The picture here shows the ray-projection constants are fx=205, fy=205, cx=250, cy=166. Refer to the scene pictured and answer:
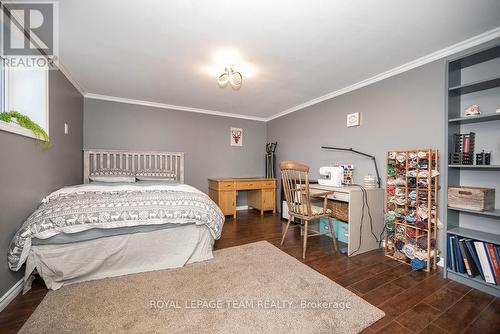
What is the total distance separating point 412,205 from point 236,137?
354 cm

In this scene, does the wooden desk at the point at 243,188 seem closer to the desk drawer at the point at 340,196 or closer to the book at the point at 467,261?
the desk drawer at the point at 340,196

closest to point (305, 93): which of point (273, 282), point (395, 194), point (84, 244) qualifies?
point (395, 194)

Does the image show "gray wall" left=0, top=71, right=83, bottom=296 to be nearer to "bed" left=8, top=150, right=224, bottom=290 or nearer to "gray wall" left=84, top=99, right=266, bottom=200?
"bed" left=8, top=150, right=224, bottom=290

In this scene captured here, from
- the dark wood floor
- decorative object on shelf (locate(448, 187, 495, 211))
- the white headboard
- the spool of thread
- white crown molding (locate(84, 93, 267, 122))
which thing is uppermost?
white crown molding (locate(84, 93, 267, 122))

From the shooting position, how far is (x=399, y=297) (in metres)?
1.64

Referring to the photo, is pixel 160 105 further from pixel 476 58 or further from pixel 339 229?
pixel 476 58

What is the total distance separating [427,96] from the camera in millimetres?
2311

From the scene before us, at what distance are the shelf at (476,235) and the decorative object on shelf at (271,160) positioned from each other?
319cm

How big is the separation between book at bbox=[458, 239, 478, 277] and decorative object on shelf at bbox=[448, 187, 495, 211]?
0.33 metres

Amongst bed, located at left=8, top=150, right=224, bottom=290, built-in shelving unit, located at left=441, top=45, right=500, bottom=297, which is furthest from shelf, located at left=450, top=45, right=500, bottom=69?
bed, located at left=8, top=150, right=224, bottom=290

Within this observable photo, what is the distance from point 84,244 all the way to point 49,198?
714mm

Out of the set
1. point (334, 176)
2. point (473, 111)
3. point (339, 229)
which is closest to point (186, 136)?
point (334, 176)

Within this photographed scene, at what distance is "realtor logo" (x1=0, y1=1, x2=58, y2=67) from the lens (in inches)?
64.1

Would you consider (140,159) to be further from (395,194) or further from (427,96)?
(427,96)
